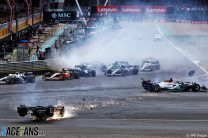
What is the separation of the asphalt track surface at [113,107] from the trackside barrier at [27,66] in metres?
2.42

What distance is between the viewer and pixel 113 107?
25.3 metres

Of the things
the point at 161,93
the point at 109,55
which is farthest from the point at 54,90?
the point at 109,55

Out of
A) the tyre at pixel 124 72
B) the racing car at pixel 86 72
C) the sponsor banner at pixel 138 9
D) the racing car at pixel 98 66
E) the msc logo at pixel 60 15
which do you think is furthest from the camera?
the msc logo at pixel 60 15

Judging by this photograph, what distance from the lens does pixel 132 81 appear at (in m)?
39.9

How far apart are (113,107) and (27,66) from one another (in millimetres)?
19475

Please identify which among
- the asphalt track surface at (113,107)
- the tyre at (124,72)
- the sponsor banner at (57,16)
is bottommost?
the asphalt track surface at (113,107)

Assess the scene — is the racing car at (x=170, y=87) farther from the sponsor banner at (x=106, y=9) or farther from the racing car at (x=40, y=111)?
the sponsor banner at (x=106, y=9)

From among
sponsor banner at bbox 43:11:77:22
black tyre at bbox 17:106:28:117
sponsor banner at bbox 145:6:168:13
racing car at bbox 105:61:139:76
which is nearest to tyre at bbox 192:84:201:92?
racing car at bbox 105:61:139:76

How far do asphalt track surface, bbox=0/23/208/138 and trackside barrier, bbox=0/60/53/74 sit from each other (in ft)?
7.94

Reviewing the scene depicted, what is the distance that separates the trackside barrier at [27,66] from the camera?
42.2 meters

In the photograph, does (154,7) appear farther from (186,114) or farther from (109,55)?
(186,114)

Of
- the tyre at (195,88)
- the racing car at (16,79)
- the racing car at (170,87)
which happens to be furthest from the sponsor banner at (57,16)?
the tyre at (195,88)

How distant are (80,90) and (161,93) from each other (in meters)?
4.84

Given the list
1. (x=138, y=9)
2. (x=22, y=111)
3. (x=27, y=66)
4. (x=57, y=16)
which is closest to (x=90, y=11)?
(x=57, y=16)
